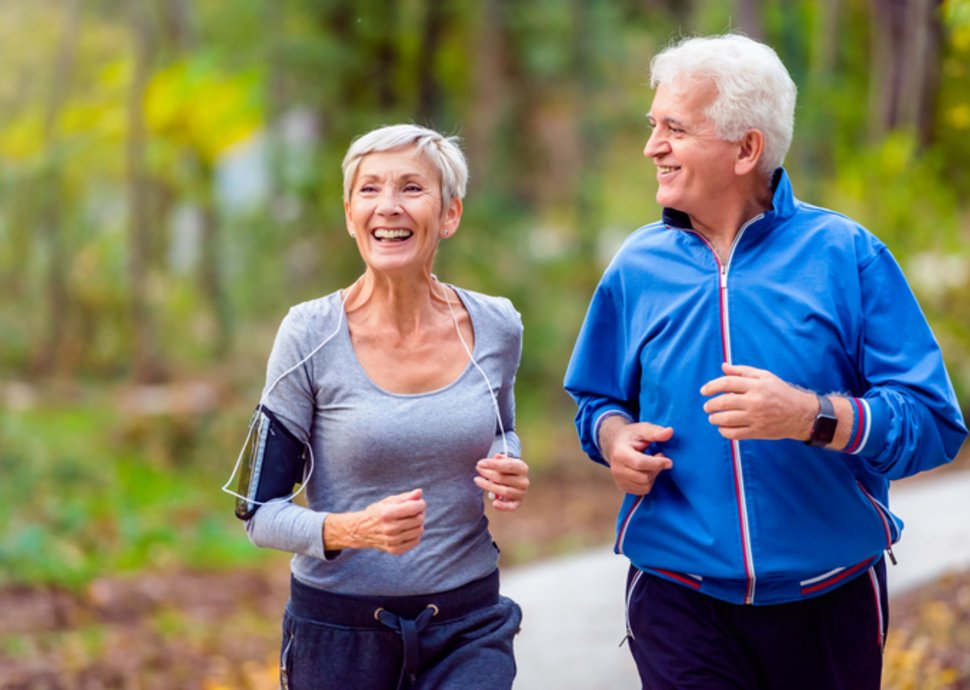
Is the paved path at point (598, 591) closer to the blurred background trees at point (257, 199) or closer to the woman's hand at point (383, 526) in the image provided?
the blurred background trees at point (257, 199)

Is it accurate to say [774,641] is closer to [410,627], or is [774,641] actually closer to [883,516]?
[883,516]

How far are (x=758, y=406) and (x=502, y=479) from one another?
0.60 metres

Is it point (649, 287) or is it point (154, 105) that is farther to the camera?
point (154, 105)

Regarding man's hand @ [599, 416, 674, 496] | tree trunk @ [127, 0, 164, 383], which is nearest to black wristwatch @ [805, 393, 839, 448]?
man's hand @ [599, 416, 674, 496]

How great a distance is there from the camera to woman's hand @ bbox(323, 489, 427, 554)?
8.82 ft

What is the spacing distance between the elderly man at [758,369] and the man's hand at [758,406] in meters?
0.18

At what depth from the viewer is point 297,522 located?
2811 millimetres

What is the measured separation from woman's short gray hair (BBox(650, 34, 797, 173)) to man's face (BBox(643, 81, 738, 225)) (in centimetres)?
2

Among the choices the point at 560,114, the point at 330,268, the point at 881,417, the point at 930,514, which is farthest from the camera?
the point at 560,114

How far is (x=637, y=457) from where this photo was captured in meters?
2.91

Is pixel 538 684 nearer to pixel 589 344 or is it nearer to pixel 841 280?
pixel 589 344

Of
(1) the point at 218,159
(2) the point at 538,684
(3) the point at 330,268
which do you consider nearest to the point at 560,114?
(1) the point at 218,159

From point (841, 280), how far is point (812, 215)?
20 cm

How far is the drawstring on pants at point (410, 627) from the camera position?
2906 millimetres
